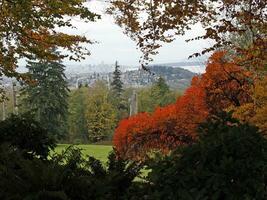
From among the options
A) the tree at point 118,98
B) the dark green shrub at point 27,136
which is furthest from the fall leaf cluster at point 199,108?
the tree at point 118,98

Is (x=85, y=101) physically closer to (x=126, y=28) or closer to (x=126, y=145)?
(x=126, y=145)

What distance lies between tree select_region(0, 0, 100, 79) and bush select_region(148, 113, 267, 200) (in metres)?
5.41

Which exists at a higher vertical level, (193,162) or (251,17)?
(251,17)

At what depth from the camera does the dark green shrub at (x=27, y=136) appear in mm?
6645

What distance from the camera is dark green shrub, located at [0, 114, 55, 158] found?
21.8 feet

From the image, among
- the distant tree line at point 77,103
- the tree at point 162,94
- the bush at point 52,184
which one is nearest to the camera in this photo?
the bush at point 52,184

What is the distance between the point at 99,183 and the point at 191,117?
22.5 meters

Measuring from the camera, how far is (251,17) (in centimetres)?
819

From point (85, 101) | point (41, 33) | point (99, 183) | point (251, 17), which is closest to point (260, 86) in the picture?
point (41, 33)

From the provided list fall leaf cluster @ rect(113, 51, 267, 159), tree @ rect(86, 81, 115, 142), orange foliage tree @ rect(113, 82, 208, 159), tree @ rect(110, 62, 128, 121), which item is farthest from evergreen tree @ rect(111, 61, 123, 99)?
orange foliage tree @ rect(113, 82, 208, 159)

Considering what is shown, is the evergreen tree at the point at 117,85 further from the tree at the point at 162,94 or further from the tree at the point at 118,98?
the tree at the point at 162,94

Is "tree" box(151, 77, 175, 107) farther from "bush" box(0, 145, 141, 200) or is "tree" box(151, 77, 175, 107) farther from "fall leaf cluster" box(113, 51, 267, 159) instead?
"bush" box(0, 145, 141, 200)

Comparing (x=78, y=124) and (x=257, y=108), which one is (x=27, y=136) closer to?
(x=257, y=108)

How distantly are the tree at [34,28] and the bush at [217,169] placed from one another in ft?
17.7
